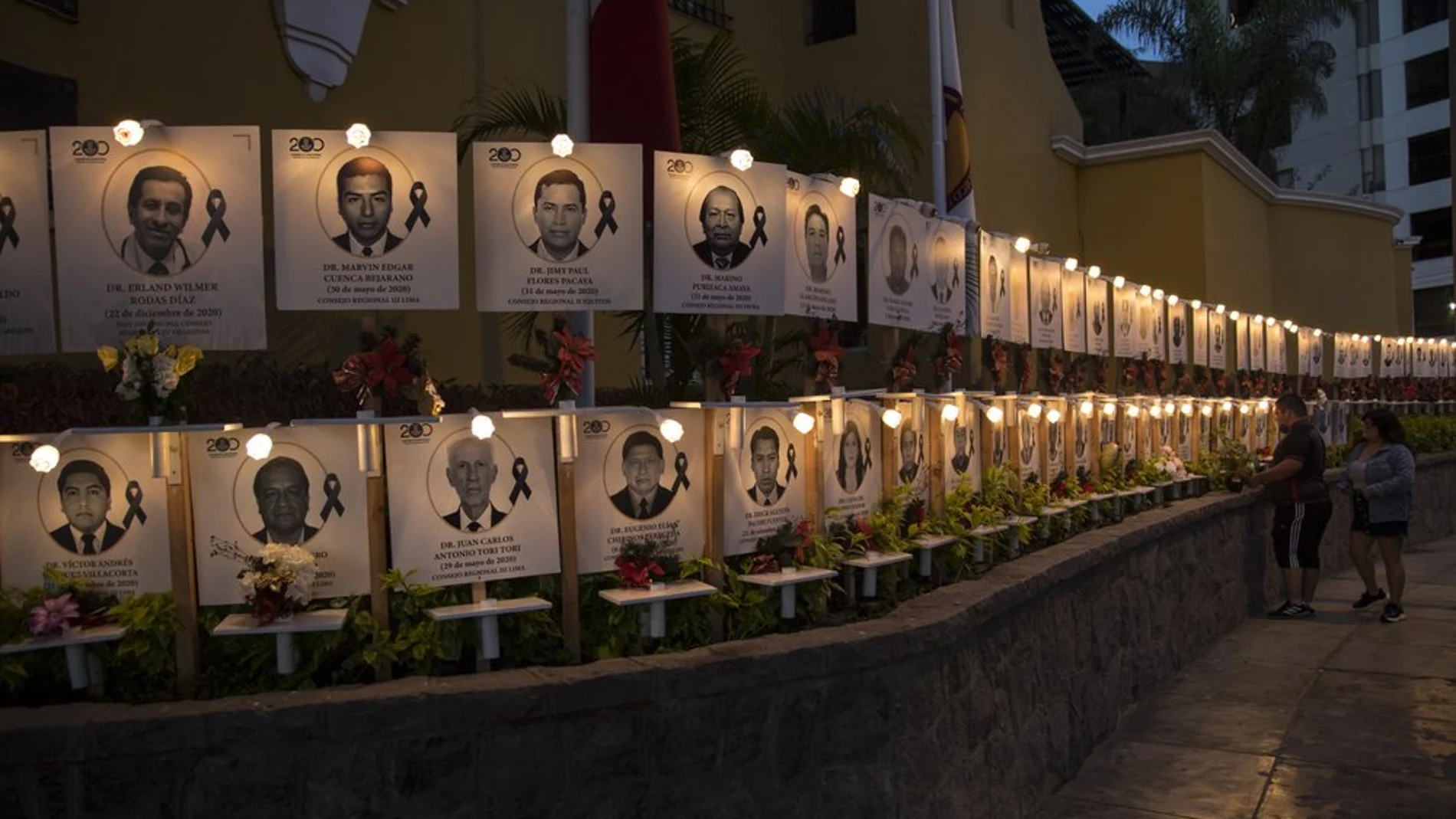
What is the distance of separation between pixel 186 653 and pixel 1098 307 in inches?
288

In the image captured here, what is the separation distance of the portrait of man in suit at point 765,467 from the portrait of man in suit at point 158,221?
8.01 feet

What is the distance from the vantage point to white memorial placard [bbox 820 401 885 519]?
217 inches

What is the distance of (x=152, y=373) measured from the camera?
162 inches

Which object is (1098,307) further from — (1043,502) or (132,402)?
(132,402)

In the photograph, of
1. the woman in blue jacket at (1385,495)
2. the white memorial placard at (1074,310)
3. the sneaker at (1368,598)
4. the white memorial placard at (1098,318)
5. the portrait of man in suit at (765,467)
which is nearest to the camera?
the portrait of man in suit at (765,467)

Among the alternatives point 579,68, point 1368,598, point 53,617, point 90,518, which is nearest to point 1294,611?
point 1368,598

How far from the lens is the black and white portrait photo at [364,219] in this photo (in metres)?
4.35

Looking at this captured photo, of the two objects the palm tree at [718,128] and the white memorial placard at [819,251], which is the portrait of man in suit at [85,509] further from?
the white memorial placard at [819,251]

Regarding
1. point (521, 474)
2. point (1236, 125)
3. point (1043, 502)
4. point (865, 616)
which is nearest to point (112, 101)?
point (521, 474)

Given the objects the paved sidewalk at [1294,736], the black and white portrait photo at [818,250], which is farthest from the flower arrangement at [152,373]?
the paved sidewalk at [1294,736]

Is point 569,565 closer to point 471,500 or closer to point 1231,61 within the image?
point 471,500

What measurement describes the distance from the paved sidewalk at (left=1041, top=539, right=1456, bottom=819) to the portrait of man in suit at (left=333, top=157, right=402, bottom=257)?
4.29 metres

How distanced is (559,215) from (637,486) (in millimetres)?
1180

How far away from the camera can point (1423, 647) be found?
8.92 metres
